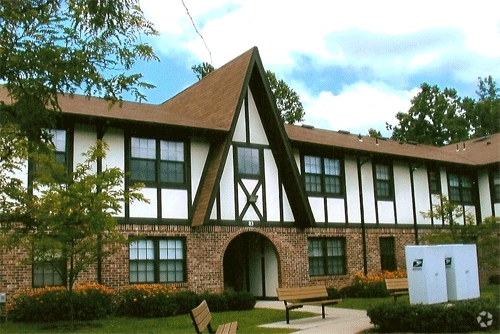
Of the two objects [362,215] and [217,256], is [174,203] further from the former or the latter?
[362,215]

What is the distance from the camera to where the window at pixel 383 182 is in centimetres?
2692

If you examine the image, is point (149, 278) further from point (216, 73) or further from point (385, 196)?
point (385, 196)

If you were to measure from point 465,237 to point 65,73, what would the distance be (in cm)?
2267

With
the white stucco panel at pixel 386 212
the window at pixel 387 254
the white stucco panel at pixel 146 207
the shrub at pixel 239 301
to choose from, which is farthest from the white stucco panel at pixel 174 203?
the window at pixel 387 254

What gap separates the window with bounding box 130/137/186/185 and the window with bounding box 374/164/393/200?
9.73 meters

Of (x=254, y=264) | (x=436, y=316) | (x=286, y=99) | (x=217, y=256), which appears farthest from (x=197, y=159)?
(x=286, y=99)

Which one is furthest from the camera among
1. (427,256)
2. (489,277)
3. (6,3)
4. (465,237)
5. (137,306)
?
(489,277)

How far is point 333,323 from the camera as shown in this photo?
15141mm

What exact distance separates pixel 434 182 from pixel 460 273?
14945 millimetres

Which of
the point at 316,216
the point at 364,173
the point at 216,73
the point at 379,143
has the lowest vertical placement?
the point at 316,216

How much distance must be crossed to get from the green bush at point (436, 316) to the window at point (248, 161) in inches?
386

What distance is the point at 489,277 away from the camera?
2931cm

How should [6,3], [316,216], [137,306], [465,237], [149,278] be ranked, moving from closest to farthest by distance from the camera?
[6,3] < [137,306] < [149,278] < [316,216] < [465,237]

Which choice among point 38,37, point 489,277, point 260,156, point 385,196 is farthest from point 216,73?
point 38,37
